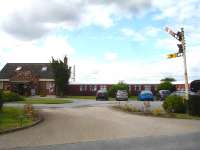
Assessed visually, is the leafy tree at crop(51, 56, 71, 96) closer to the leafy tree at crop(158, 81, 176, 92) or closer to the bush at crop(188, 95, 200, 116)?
the leafy tree at crop(158, 81, 176, 92)

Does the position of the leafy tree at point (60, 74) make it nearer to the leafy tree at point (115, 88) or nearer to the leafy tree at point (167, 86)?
the leafy tree at point (115, 88)

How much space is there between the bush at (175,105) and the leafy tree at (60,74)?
126 ft

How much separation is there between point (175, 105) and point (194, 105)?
6.03 ft

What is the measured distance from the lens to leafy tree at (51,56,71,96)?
2505 inches

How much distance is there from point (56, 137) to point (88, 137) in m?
1.22

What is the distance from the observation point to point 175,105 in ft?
87.1

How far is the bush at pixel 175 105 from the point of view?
87.0 feet

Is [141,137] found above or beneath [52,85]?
beneath

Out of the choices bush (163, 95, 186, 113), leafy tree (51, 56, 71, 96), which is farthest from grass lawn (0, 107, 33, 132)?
leafy tree (51, 56, 71, 96)

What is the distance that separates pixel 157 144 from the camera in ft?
44.0

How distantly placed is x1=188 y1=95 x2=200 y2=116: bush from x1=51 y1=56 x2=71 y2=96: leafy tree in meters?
40.2

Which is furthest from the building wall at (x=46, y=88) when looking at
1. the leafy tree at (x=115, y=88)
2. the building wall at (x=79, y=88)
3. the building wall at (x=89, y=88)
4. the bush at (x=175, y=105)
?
the bush at (x=175, y=105)

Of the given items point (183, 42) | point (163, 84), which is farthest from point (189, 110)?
point (163, 84)

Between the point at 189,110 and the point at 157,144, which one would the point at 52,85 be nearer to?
the point at 189,110
